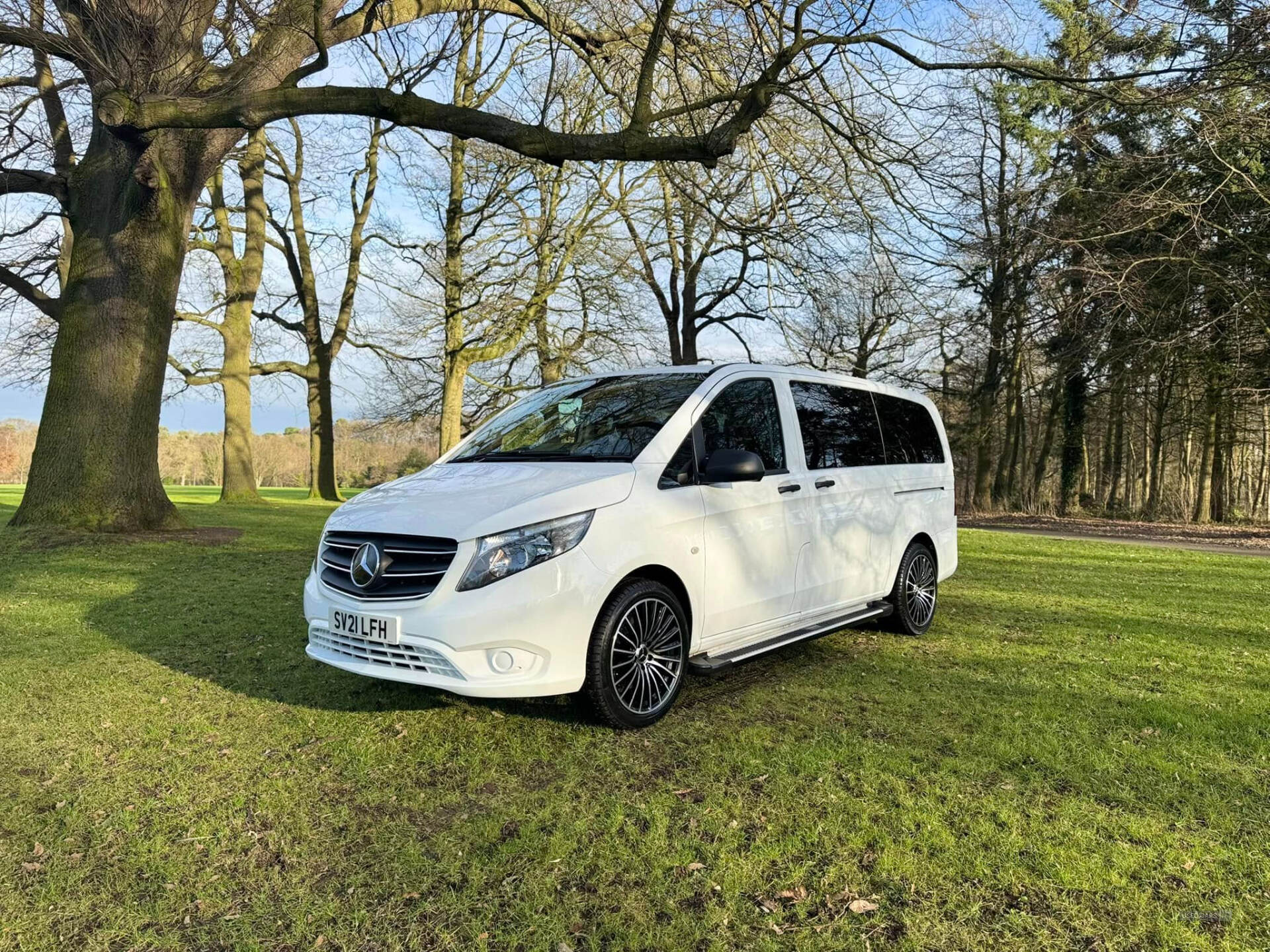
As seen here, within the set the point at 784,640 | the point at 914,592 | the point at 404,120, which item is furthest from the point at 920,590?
the point at 404,120

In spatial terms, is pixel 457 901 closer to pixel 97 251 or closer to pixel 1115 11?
pixel 1115 11

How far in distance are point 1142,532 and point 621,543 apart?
19397 mm

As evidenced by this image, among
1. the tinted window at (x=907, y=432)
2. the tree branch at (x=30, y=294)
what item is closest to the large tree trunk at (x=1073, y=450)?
the tinted window at (x=907, y=432)

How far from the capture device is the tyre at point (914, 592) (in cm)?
628

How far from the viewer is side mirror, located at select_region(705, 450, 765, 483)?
14.3 ft

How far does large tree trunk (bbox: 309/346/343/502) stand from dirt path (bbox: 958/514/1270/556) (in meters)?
19.3

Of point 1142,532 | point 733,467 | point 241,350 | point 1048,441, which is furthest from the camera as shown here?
point 1048,441

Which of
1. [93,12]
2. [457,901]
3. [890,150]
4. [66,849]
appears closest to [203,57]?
[93,12]

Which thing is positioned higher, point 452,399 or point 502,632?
point 452,399

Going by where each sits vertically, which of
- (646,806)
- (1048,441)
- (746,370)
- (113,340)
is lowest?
(646,806)

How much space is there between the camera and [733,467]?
172 inches

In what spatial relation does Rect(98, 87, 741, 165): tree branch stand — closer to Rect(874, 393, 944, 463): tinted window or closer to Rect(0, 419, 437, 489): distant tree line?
Rect(874, 393, 944, 463): tinted window

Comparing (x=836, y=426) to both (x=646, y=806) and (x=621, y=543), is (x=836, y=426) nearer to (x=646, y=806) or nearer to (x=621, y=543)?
(x=621, y=543)

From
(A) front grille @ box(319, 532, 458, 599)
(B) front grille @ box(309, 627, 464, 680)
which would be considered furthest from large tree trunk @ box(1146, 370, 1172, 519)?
(B) front grille @ box(309, 627, 464, 680)
